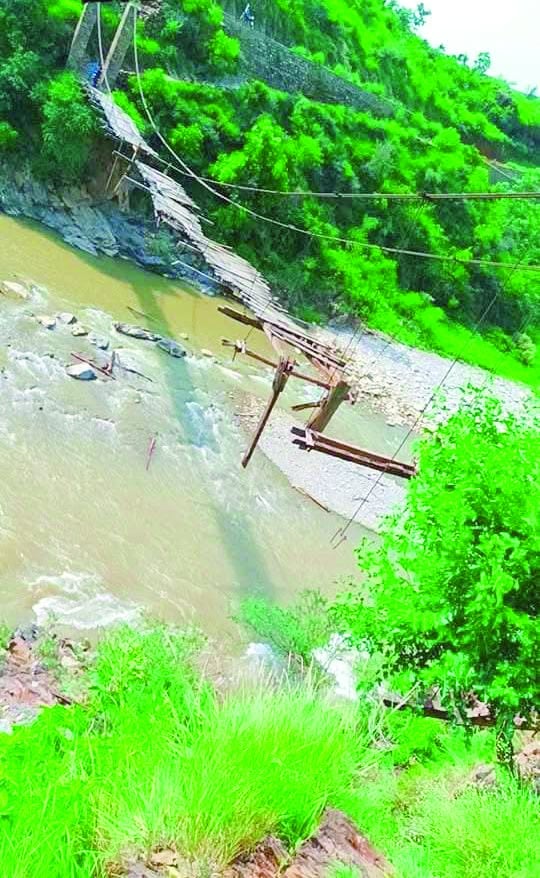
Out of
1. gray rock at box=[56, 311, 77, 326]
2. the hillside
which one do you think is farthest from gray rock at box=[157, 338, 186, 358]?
the hillside

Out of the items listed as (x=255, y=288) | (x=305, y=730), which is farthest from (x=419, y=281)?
(x=305, y=730)

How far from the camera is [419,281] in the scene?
66.0 feet

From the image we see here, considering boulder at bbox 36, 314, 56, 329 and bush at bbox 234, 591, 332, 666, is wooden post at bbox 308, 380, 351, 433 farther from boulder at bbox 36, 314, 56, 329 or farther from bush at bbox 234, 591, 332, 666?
boulder at bbox 36, 314, 56, 329

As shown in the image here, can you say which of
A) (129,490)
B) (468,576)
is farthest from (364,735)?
(129,490)

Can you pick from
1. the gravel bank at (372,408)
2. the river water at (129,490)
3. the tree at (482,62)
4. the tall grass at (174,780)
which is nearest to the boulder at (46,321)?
the river water at (129,490)

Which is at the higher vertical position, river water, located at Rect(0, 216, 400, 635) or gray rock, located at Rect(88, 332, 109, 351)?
gray rock, located at Rect(88, 332, 109, 351)

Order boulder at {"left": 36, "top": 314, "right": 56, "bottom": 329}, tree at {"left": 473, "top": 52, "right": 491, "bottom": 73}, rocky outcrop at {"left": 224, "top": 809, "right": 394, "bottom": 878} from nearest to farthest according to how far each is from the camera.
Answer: rocky outcrop at {"left": 224, "top": 809, "right": 394, "bottom": 878} < boulder at {"left": 36, "top": 314, "right": 56, "bottom": 329} < tree at {"left": 473, "top": 52, "right": 491, "bottom": 73}

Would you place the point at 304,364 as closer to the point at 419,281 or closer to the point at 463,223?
the point at 419,281

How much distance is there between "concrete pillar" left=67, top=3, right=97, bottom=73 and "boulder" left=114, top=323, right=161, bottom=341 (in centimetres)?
622

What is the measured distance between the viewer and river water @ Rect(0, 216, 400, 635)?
6066 mm

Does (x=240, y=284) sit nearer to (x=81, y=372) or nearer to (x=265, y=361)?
(x=265, y=361)

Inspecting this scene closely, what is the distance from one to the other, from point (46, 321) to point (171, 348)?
2087 mm

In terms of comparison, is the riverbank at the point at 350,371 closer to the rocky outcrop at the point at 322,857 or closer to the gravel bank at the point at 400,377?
the gravel bank at the point at 400,377

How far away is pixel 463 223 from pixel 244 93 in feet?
31.2
